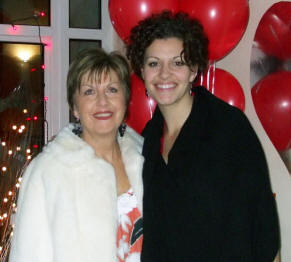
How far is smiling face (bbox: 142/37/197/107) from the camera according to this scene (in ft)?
4.87

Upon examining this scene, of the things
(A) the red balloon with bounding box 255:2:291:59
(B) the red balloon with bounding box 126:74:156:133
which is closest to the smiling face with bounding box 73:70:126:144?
(B) the red balloon with bounding box 126:74:156:133

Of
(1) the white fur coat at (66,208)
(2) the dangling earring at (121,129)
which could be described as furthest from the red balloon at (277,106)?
(1) the white fur coat at (66,208)

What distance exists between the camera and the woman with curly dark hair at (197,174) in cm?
135

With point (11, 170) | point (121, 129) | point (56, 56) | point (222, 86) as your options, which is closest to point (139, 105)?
point (121, 129)

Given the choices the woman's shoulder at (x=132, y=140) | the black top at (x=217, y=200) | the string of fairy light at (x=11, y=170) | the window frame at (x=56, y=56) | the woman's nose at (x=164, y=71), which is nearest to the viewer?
the black top at (x=217, y=200)

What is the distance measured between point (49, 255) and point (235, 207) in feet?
2.04

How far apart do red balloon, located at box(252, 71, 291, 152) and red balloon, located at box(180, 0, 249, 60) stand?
25 cm

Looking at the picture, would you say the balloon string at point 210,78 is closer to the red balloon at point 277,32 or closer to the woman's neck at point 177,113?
the red balloon at point 277,32

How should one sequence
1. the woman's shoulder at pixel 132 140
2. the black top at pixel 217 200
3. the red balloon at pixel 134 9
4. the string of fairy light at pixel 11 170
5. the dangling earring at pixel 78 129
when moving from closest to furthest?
the black top at pixel 217 200 < the dangling earring at pixel 78 129 < the woman's shoulder at pixel 132 140 < the red balloon at pixel 134 9 < the string of fairy light at pixel 11 170

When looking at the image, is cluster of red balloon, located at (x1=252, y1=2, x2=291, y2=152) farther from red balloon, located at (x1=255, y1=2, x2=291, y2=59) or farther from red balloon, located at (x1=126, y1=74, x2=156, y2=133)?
red balloon, located at (x1=126, y1=74, x2=156, y2=133)

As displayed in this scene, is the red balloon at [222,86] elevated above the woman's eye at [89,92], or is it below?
above

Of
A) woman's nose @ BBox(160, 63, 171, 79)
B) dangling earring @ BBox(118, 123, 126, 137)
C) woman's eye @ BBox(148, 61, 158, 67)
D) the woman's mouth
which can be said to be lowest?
dangling earring @ BBox(118, 123, 126, 137)

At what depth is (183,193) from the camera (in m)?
1.39

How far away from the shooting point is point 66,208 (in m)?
1.38
